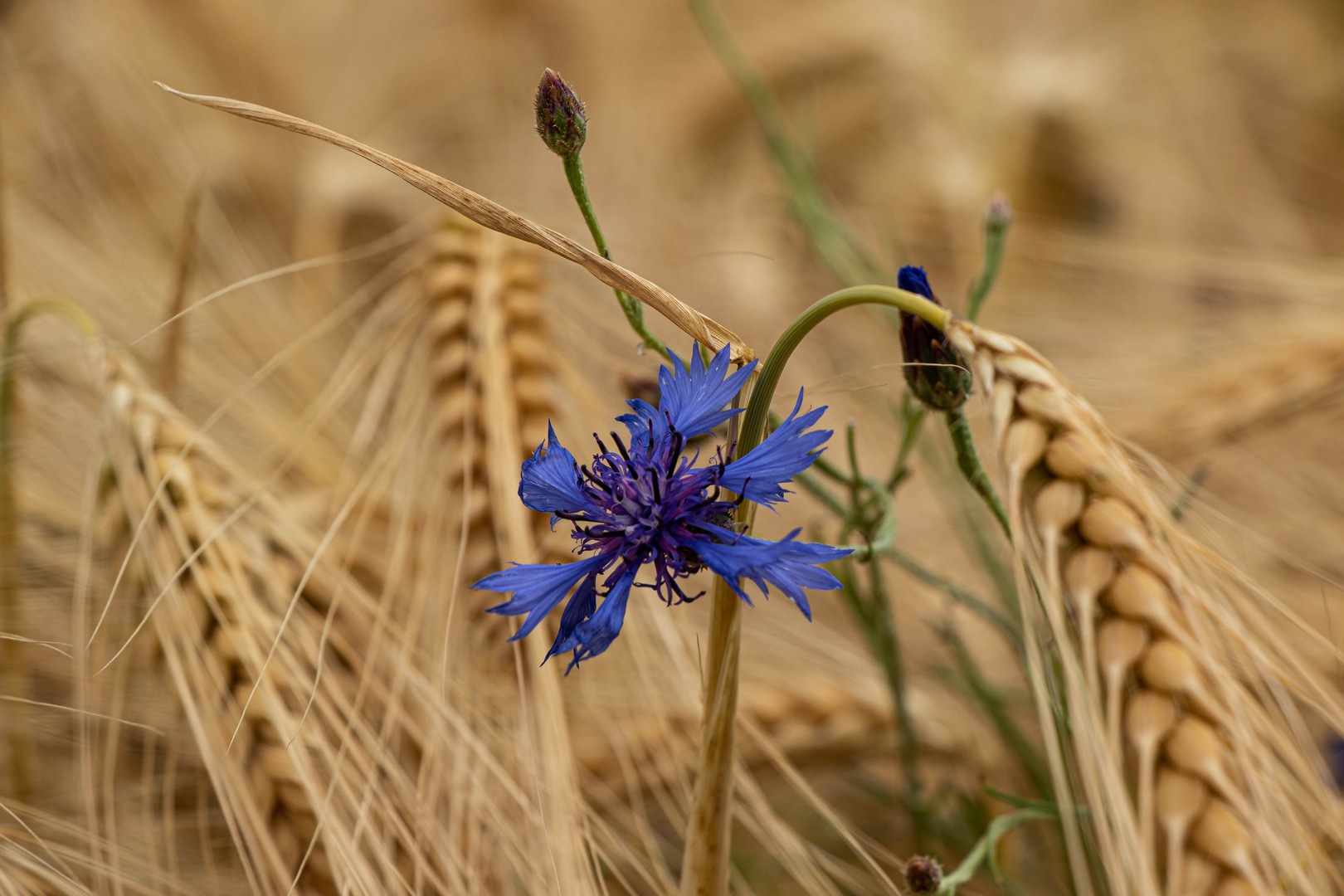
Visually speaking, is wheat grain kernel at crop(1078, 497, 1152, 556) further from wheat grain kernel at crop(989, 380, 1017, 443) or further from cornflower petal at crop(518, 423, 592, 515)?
cornflower petal at crop(518, 423, 592, 515)

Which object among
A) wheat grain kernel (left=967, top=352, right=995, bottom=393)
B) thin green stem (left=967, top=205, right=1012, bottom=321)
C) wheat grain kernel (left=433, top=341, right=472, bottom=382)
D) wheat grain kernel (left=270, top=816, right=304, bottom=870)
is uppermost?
thin green stem (left=967, top=205, right=1012, bottom=321)

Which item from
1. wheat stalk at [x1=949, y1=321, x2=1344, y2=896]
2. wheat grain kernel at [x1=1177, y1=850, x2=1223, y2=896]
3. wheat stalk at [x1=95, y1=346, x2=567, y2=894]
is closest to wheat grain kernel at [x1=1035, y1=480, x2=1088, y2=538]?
wheat stalk at [x1=949, y1=321, x2=1344, y2=896]

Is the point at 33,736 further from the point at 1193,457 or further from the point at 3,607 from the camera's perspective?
the point at 1193,457

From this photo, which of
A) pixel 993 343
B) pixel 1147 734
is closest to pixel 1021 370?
pixel 993 343

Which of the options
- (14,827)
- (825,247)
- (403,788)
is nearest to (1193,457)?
(825,247)

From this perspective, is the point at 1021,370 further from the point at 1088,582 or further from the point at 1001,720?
the point at 1001,720

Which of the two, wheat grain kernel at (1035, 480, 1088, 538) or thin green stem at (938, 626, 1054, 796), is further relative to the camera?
thin green stem at (938, 626, 1054, 796)

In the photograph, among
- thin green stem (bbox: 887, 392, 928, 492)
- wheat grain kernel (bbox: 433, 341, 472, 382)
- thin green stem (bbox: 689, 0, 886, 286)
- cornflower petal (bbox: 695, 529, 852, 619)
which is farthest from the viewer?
thin green stem (bbox: 689, 0, 886, 286)
